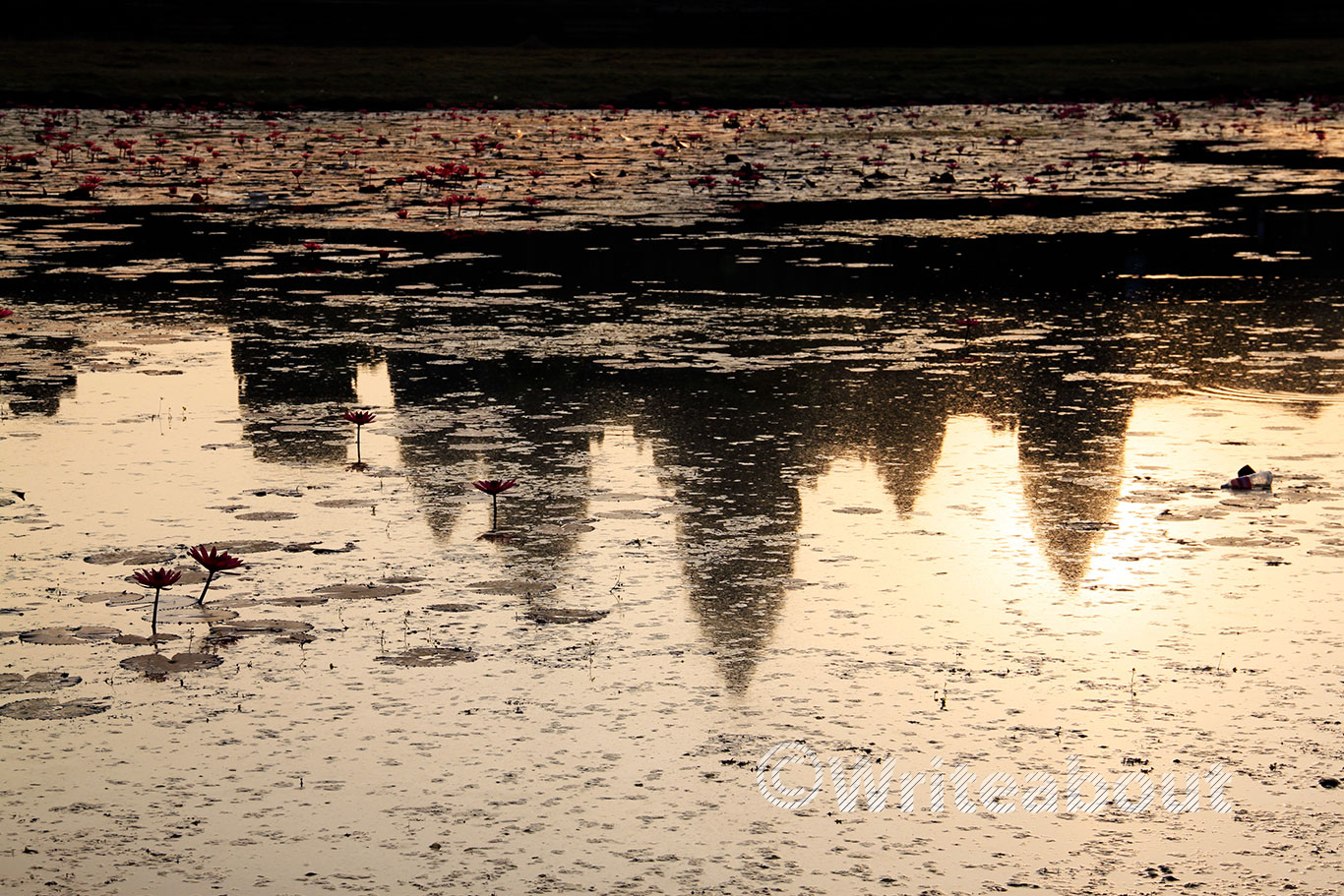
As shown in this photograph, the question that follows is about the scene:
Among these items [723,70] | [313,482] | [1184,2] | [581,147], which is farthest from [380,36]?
[313,482]

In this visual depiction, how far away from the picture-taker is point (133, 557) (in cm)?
645

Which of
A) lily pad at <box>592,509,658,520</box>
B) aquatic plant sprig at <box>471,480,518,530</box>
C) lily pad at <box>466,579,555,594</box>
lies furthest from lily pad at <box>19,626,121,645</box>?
lily pad at <box>592,509,658,520</box>

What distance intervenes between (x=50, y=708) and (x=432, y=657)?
1.04 m

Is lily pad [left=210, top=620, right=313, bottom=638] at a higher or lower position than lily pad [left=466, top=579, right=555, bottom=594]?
lower

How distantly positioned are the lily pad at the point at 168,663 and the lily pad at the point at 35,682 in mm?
161

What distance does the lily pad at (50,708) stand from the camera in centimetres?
502

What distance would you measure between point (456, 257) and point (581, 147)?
13642mm

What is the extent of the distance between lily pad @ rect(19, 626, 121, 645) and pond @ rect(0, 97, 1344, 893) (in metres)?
0.01

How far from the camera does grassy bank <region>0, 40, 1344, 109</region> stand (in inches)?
1636

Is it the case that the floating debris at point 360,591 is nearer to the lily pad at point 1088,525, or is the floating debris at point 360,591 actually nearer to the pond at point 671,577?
the pond at point 671,577

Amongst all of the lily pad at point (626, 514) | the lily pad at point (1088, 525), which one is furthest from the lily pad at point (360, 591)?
the lily pad at point (1088, 525)

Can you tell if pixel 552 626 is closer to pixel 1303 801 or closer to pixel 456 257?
pixel 1303 801

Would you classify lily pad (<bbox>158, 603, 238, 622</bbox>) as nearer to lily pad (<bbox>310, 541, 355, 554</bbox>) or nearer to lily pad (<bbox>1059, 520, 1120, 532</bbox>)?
lily pad (<bbox>310, 541, 355, 554</bbox>)

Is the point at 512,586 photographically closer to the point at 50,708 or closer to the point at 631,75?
the point at 50,708
